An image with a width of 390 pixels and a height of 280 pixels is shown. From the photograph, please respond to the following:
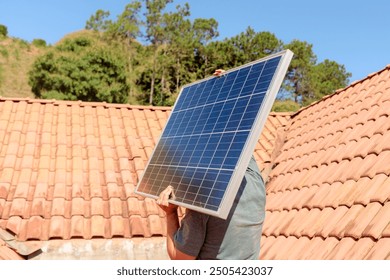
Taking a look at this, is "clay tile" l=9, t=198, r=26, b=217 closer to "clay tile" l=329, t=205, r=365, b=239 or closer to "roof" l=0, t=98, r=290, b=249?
"roof" l=0, t=98, r=290, b=249

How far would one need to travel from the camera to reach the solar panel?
295cm

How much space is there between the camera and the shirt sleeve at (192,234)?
279cm

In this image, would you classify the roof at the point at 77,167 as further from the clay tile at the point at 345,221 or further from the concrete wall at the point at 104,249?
the clay tile at the point at 345,221

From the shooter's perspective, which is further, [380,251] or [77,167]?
[77,167]

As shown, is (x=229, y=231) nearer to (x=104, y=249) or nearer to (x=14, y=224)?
(x=104, y=249)

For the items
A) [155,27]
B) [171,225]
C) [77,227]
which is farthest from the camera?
[155,27]

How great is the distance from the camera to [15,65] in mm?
42562

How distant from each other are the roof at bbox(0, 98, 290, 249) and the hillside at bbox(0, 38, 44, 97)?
29617 mm

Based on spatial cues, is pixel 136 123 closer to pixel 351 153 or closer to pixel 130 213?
pixel 130 213

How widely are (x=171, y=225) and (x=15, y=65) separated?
1704 inches

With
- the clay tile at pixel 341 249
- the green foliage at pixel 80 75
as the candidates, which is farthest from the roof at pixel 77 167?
the green foliage at pixel 80 75

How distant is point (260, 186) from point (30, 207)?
4571 millimetres

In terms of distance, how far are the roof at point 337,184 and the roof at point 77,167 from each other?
1.08 meters

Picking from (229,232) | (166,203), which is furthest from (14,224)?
(229,232)
